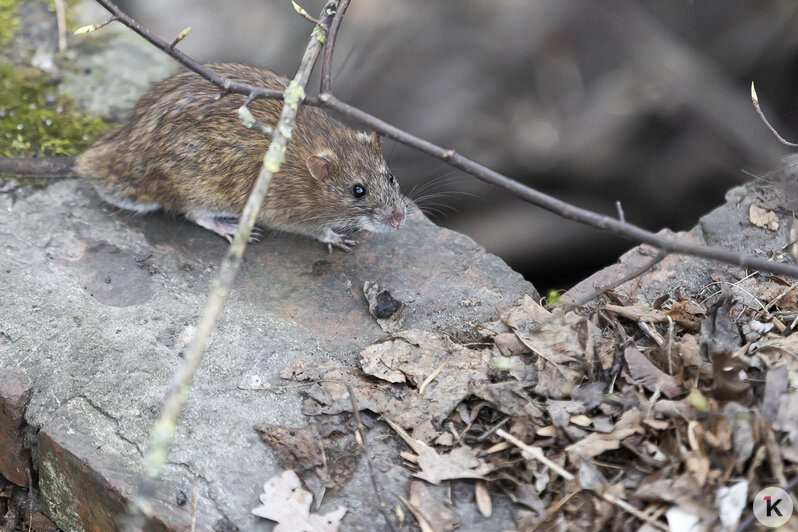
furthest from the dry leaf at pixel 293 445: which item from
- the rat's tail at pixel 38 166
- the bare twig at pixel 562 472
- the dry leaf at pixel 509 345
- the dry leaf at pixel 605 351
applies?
the rat's tail at pixel 38 166

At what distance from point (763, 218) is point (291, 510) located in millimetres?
3487

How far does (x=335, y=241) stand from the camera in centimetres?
514

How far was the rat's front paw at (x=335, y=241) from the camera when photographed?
515cm

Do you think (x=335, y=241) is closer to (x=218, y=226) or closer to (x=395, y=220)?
(x=395, y=220)

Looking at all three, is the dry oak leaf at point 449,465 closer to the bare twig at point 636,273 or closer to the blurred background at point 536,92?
the bare twig at point 636,273

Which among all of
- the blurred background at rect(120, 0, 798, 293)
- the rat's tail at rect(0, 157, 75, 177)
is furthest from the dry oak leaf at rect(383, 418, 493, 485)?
the blurred background at rect(120, 0, 798, 293)

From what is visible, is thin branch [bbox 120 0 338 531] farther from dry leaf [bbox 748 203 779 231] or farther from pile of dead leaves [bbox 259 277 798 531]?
dry leaf [bbox 748 203 779 231]

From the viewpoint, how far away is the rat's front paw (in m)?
5.15

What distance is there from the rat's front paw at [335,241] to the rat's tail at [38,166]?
69.6 inches

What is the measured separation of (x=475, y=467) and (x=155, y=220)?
2909mm

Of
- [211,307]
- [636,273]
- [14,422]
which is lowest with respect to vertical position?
[14,422]

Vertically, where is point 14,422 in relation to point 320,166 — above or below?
below

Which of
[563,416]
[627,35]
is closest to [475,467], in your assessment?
[563,416]

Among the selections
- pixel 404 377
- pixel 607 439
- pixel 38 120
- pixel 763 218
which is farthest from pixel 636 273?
pixel 38 120
